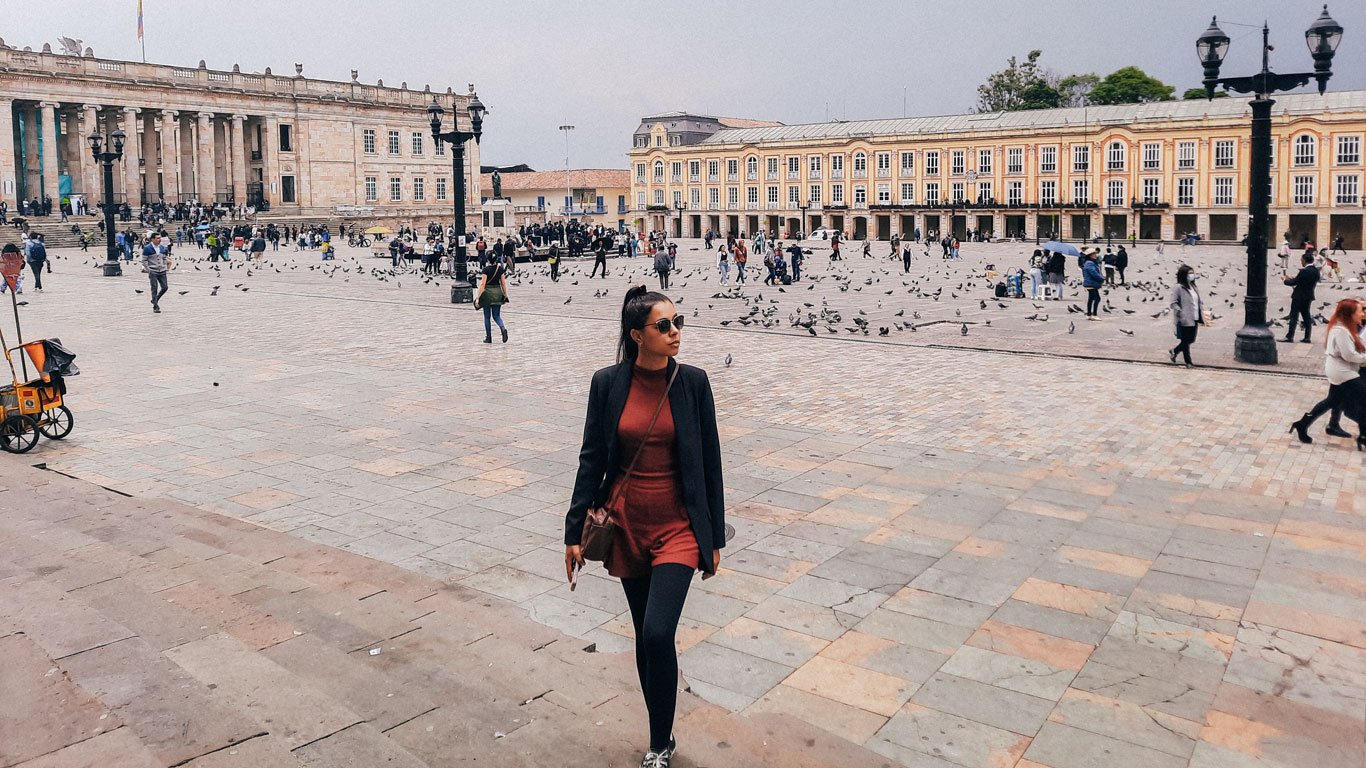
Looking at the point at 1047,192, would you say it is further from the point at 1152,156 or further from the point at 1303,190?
the point at 1303,190

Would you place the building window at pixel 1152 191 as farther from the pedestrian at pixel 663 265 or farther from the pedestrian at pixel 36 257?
the pedestrian at pixel 36 257

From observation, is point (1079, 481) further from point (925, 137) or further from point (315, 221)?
point (925, 137)

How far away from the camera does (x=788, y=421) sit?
1138 cm

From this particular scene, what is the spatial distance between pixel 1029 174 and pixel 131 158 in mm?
59393

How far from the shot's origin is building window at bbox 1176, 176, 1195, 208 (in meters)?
71.5

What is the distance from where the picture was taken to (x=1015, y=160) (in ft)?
259

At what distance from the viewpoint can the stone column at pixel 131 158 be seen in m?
65.3

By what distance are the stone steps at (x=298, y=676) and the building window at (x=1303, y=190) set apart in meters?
74.0

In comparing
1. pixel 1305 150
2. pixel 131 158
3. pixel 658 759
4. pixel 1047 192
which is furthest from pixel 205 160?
pixel 658 759

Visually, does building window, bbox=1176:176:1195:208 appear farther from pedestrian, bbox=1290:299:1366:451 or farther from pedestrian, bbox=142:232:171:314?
pedestrian, bbox=1290:299:1366:451

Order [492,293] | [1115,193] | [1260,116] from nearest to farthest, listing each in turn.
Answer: [1260,116] < [492,293] < [1115,193]

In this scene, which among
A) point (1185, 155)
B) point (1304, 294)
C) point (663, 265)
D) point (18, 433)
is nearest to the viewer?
point (18, 433)

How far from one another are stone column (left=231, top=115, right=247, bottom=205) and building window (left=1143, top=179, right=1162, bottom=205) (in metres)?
59.8

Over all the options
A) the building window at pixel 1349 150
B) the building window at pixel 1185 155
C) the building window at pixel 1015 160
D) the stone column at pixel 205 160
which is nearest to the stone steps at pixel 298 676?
the stone column at pixel 205 160
